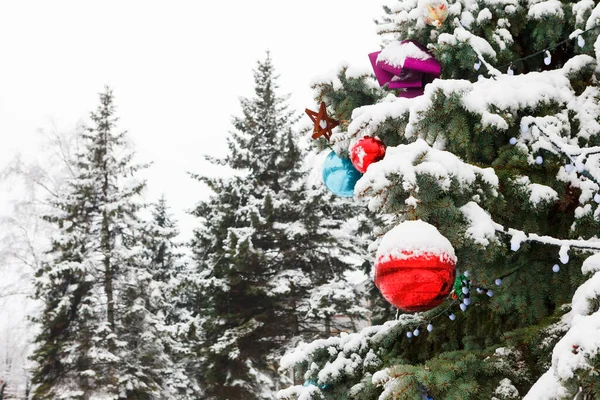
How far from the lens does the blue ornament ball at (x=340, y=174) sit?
3842 millimetres

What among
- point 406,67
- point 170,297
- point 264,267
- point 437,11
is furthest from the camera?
point 170,297

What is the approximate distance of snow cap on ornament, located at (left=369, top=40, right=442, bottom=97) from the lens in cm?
371

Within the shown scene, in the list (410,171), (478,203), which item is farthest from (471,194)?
(410,171)

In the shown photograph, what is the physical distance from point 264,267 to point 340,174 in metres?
9.60

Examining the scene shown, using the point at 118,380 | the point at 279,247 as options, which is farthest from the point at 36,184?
the point at 279,247

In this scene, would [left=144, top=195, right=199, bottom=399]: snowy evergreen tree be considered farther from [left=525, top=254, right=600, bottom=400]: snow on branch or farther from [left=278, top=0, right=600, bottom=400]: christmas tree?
[left=525, top=254, right=600, bottom=400]: snow on branch

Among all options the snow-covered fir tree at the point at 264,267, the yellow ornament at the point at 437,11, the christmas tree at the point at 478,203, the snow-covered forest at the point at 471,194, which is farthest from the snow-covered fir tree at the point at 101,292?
the yellow ornament at the point at 437,11

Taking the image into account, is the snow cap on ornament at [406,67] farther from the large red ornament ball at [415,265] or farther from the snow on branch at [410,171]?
the large red ornament ball at [415,265]

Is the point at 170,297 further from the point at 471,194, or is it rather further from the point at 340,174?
the point at 471,194

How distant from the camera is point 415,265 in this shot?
221 cm

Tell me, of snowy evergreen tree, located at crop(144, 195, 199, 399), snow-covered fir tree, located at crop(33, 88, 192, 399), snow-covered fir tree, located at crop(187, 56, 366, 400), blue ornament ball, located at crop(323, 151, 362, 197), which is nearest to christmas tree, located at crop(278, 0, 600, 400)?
blue ornament ball, located at crop(323, 151, 362, 197)

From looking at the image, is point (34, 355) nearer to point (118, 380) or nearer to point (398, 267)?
point (118, 380)

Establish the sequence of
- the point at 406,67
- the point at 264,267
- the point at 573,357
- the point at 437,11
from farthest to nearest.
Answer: the point at 264,267
the point at 406,67
the point at 437,11
the point at 573,357

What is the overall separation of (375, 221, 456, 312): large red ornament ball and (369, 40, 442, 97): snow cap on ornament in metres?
1.81
